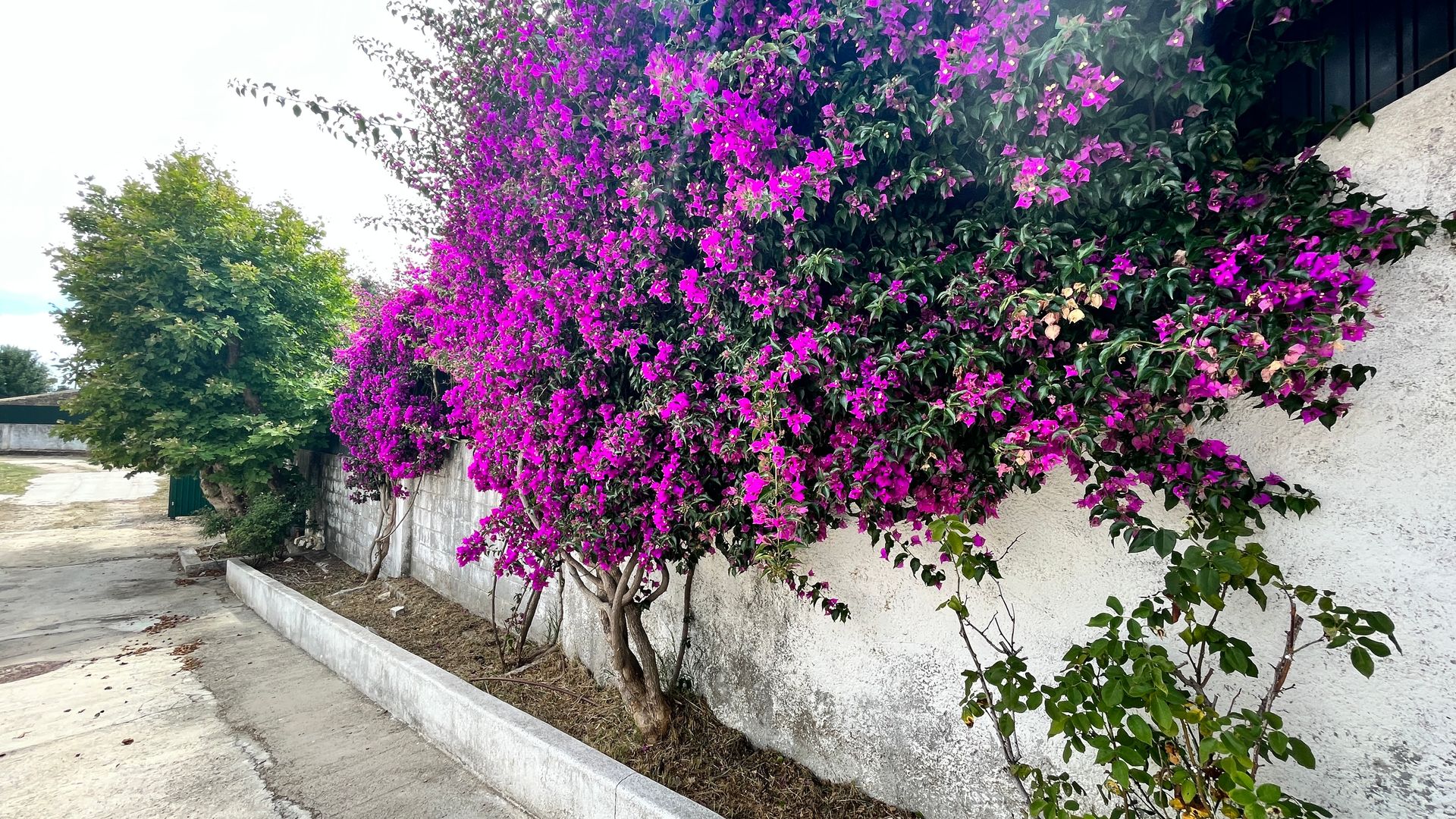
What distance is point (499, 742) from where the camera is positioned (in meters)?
2.92

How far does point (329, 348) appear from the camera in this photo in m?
9.50

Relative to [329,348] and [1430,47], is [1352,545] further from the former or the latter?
[329,348]

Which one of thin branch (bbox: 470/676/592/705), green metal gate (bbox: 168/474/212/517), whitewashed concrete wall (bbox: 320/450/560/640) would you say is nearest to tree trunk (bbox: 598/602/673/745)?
thin branch (bbox: 470/676/592/705)

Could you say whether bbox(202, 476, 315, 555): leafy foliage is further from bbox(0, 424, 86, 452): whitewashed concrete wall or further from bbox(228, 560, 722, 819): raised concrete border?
bbox(0, 424, 86, 452): whitewashed concrete wall

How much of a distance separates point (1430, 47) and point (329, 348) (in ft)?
37.1

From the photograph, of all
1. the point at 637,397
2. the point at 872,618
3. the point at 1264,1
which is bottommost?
the point at 872,618

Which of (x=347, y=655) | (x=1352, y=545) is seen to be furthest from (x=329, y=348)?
(x=1352, y=545)

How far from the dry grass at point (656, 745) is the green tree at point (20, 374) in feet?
130

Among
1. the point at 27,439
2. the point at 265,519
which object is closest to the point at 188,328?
the point at 265,519

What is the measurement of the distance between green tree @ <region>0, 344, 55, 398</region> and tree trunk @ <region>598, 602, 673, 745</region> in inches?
1655

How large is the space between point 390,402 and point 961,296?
5966mm

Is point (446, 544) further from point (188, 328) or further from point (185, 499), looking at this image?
point (185, 499)

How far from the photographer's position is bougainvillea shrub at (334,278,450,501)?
5.79 m

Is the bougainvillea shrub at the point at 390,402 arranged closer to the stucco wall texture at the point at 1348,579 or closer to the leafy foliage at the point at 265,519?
the leafy foliage at the point at 265,519
